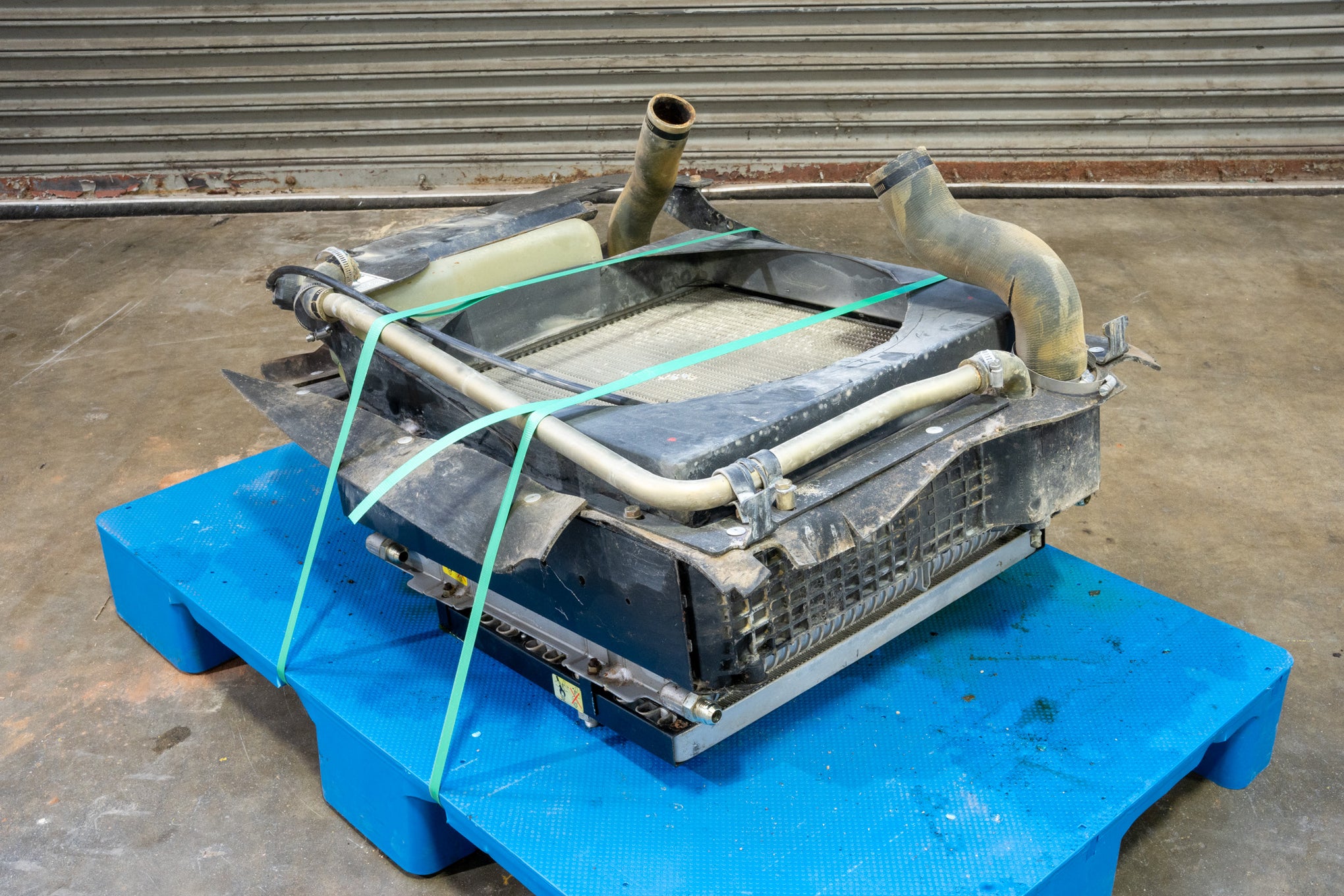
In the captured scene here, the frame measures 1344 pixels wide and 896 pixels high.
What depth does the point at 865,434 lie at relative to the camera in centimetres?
167

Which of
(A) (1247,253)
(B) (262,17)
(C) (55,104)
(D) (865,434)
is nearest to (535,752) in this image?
(D) (865,434)

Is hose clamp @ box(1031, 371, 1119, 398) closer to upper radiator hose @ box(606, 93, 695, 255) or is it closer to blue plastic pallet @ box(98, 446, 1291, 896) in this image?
blue plastic pallet @ box(98, 446, 1291, 896)

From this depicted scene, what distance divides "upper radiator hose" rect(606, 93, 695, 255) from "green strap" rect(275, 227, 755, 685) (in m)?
0.14

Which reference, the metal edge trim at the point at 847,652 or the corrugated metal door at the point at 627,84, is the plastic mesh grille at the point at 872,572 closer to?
the metal edge trim at the point at 847,652

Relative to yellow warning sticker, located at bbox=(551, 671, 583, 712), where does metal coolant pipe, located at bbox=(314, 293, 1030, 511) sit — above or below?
above

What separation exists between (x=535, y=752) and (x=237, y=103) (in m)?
4.19

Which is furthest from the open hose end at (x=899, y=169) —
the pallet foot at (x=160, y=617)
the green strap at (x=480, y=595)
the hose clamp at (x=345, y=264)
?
the pallet foot at (x=160, y=617)

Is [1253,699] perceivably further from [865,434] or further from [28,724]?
[28,724]

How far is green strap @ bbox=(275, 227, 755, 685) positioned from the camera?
187 centimetres

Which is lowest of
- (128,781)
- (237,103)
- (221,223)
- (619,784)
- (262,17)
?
(128,781)

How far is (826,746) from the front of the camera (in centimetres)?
Answer: 179

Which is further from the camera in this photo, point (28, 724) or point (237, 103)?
point (237, 103)

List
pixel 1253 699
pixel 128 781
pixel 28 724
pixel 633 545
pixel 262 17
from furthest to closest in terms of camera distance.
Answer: pixel 262 17 < pixel 28 724 < pixel 128 781 < pixel 1253 699 < pixel 633 545

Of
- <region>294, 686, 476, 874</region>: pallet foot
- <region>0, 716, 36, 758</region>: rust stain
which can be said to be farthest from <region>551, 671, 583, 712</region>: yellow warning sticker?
<region>0, 716, 36, 758</region>: rust stain
